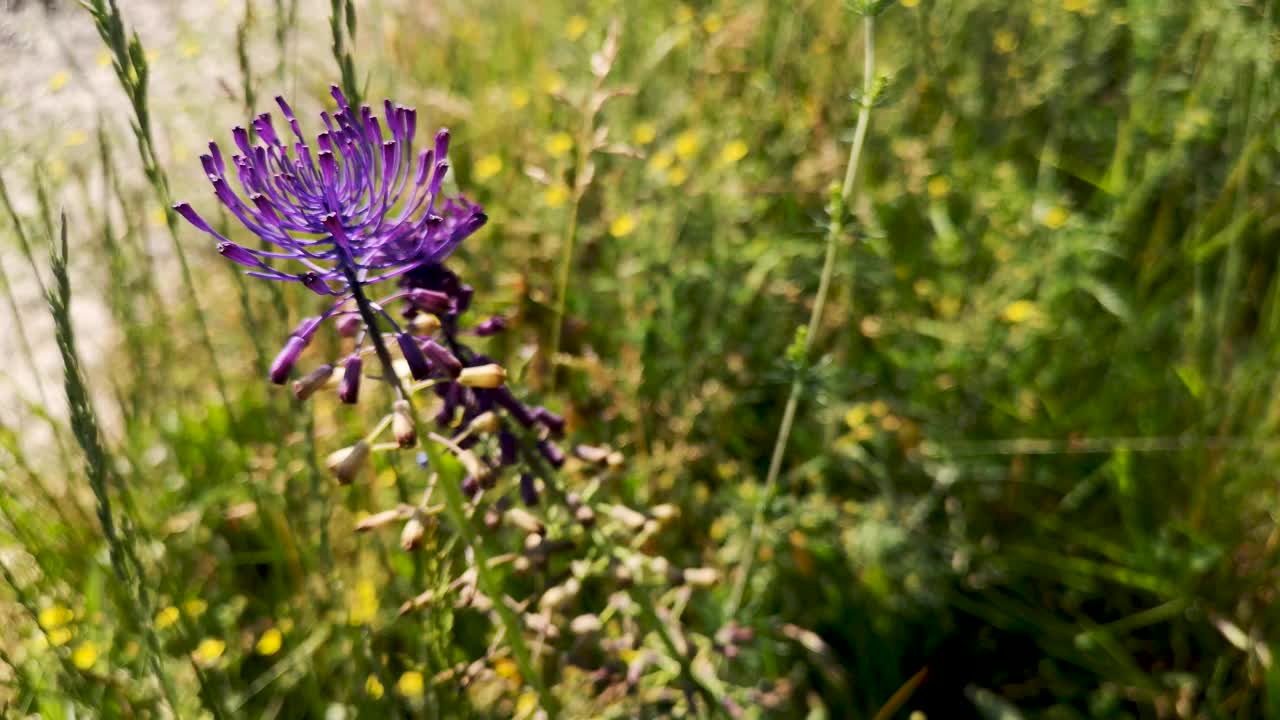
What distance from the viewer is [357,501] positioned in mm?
2137

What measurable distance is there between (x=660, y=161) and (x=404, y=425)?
1.92 m

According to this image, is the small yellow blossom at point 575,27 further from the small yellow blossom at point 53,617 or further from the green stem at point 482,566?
the green stem at point 482,566

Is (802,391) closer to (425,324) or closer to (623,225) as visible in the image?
(425,324)

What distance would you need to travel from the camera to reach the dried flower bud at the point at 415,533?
1.09 metres

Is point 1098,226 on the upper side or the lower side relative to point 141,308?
upper

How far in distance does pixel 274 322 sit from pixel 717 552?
1.23m

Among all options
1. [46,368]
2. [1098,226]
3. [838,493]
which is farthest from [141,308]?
[1098,226]

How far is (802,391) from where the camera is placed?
157cm

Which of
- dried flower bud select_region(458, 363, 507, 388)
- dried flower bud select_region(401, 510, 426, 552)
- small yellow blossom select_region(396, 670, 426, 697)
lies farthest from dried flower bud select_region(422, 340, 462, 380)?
small yellow blossom select_region(396, 670, 426, 697)

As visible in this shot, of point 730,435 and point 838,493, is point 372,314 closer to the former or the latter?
point 730,435

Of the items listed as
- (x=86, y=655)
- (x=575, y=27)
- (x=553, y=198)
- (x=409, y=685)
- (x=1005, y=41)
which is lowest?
(x=409, y=685)

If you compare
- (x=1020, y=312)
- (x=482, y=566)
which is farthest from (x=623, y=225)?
(x=482, y=566)

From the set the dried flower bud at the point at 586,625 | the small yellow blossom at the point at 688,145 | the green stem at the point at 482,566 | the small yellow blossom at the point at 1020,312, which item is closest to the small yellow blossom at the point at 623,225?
the small yellow blossom at the point at 688,145

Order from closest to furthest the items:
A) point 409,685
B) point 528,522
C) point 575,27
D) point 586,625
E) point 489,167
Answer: point 528,522 < point 586,625 < point 409,685 < point 489,167 < point 575,27
